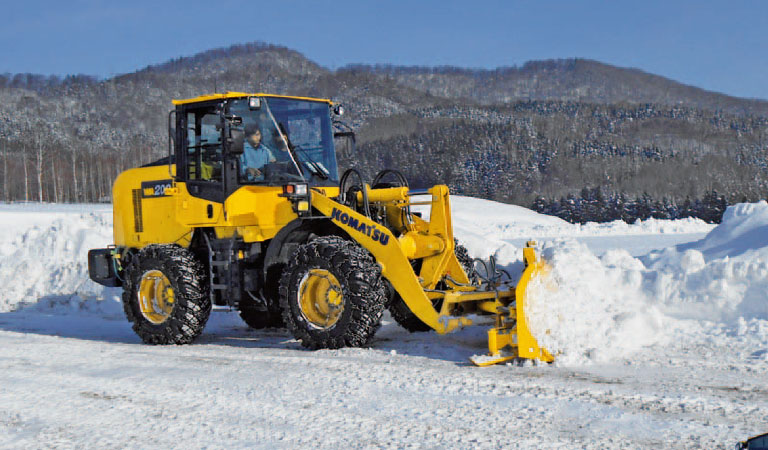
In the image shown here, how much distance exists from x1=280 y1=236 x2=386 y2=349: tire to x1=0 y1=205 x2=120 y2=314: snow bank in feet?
20.0

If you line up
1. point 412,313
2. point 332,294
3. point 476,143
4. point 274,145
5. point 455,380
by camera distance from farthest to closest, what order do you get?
point 476,143 → point 412,313 → point 274,145 → point 332,294 → point 455,380

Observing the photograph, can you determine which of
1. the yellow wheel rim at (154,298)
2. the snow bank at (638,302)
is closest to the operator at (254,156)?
the yellow wheel rim at (154,298)

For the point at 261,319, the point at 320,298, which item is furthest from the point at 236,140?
the point at 261,319

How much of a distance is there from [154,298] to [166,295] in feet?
0.83

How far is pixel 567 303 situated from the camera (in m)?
6.61

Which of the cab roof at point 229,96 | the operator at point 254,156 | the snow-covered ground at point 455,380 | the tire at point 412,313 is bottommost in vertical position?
the snow-covered ground at point 455,380

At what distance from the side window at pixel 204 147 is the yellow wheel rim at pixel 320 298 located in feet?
5.79

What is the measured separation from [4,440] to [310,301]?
11.2ft

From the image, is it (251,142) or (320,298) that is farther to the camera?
(251,142)

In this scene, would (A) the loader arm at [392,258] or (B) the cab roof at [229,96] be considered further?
(B) the cab roof at [229,96]

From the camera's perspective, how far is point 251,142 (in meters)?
8.23

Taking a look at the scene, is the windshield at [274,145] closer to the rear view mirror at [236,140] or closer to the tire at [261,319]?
the rear view mirror at [236,140]

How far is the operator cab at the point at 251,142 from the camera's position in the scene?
8.19m

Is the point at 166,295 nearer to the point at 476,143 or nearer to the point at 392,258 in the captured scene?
the point at 392,258
